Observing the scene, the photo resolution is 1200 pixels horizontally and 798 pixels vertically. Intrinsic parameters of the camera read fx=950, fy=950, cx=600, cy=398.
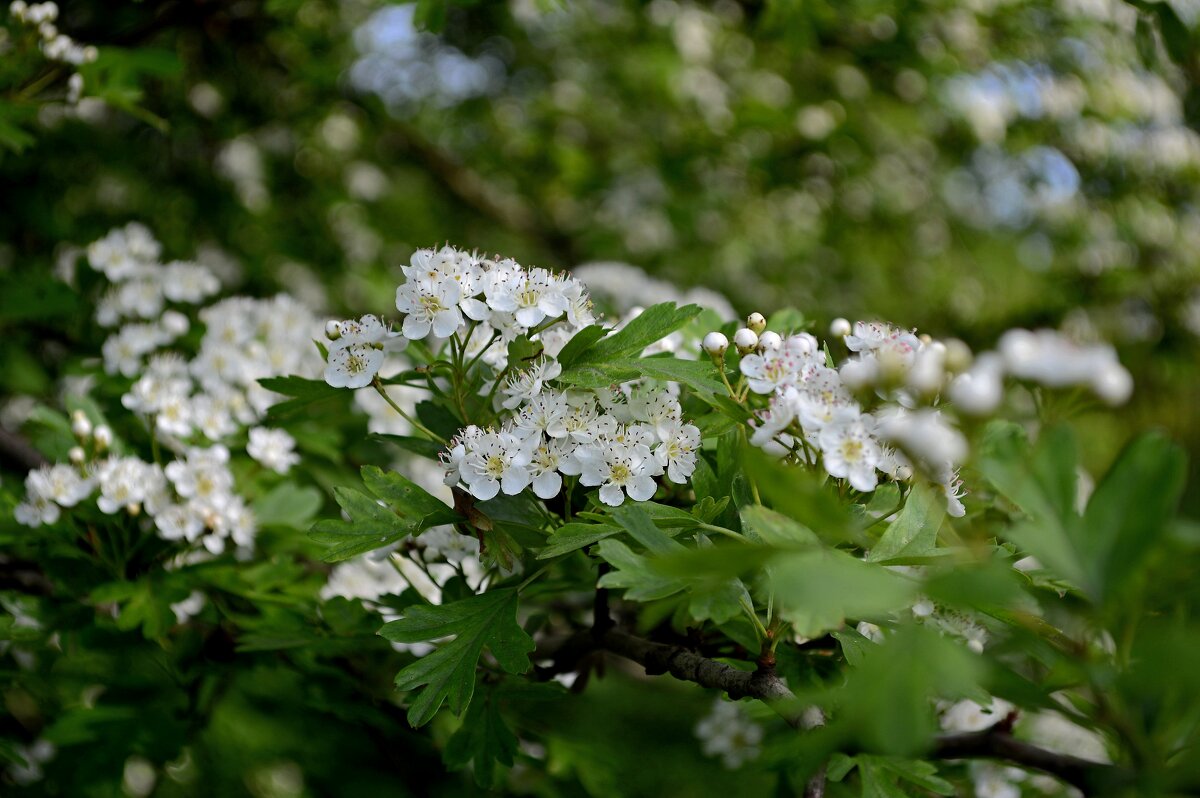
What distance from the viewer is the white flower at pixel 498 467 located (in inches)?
50.4

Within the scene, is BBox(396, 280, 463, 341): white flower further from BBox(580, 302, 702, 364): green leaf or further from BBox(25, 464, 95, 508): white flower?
BBox(25, 464, 95, 508): white flower

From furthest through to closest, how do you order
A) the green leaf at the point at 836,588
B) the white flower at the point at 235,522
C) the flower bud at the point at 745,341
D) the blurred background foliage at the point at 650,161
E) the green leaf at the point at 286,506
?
the blurred background foliage at the point at 650,161 < the green leaf at the point at 286,506 < the white flower at the point at 235,522 < the flower bud at the point at 745,341 < the green leaf at the point at 836,588

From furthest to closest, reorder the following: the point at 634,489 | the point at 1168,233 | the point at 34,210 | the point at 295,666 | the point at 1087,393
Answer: the point at 1168,233 → the point at 34,210 → the point at 295,666 → the point at 634,489 → the point at 1087,393

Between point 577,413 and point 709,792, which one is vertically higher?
point 577,413

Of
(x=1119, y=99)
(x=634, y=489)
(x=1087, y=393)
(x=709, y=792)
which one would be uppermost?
(x=1087, y=393)

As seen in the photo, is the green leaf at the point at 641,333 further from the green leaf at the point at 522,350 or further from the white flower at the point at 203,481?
the white flower at the point at 203,481

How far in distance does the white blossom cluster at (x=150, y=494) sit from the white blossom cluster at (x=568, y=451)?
68cm

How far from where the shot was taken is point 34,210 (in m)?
3.04

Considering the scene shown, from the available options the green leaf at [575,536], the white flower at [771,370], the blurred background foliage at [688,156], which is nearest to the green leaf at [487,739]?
the green leaf at [575,536]

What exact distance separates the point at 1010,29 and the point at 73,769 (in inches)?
165

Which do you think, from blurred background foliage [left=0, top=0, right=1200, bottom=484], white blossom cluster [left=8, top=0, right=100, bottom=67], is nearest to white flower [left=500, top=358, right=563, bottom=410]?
white blossom cluster [left=8, top=0, right=100, bottom=67]

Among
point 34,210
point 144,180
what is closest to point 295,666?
point 34,210

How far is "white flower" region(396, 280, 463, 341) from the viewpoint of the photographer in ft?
4.45

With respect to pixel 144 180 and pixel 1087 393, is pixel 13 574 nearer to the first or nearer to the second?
pixel 1087 393
